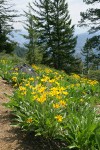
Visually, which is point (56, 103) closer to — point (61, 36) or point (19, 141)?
point (19, 141)

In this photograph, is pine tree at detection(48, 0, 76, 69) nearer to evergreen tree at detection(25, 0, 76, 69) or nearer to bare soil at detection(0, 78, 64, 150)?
evergreen tree at detection(25, 0, 76, 69)

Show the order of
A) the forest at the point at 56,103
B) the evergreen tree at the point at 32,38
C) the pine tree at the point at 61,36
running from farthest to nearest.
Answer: the pine tree at the point at 61,36, the evergreen tree at the point at 32,38, the forest at the point at 56,103

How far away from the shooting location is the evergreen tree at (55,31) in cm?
3875

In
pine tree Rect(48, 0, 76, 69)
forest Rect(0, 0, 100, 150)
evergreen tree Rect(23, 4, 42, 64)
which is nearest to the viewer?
forest Rect(0, 0, 100, 150)

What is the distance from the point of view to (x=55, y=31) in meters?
39.4

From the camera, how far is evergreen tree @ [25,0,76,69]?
38.8 metres

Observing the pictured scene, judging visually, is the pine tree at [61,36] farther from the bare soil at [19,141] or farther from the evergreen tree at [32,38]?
the bare soil at [19,141]

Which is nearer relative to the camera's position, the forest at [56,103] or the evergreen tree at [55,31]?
the forest at [56,103]

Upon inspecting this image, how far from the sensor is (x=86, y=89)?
10578 millimetres

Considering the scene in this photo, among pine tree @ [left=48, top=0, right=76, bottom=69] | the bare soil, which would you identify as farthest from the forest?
pine tree @ [left=48, top=0, right=76, bottom=69]

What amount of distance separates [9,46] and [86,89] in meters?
23.3

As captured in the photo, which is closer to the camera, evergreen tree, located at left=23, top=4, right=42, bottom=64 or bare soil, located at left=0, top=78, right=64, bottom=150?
bare soil, located at left=0, top=78, right=64, bottom=150

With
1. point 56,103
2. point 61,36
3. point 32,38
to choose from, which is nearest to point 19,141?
point 56,103

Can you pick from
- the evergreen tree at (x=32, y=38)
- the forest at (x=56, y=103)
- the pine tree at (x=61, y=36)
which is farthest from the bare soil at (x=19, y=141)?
the pine tree at (x=61, y=36)
